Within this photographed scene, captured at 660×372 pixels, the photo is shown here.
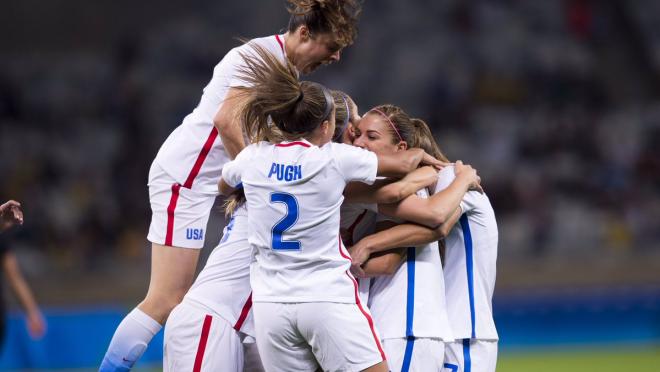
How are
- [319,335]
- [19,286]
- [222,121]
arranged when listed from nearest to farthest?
[319,335], [222,121], [19,286]

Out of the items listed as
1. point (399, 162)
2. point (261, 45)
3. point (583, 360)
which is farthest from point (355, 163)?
point (583, 360)

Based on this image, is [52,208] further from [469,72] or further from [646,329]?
[646,329]

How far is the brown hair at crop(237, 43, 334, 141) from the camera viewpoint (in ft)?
12.5

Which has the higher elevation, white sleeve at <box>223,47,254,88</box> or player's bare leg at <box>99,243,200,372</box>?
→ white sleeve at <box>223,47,254,88</box>

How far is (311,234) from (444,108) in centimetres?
1173

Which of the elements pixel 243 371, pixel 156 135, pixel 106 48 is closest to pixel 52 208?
pixel 156 135

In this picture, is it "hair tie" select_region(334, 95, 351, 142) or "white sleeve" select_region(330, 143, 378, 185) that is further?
"hair tie" select_region(334, 95, 351, 142)

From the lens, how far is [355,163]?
380 centimetres

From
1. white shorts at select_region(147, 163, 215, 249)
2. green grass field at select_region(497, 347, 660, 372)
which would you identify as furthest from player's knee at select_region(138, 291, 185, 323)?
green grass field at select_region(497, 347, 660, 372)

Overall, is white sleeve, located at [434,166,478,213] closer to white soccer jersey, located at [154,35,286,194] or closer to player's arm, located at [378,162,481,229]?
player's arm, located at [378,162,481,229]

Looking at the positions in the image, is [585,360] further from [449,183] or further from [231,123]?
[231,123]

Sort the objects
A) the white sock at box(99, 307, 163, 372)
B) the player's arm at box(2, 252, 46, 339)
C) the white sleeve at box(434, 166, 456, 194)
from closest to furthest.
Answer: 1. the white sleeve at box(434, 166, 456, 194)
2. the white sock at box(99, 307, 163, 372)
3. the player's arm at box(2, 252, 46, 339)

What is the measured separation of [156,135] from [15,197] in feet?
7.53

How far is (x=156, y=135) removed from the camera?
1447 cm
